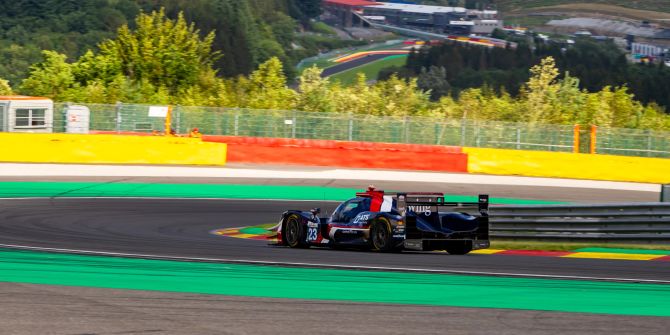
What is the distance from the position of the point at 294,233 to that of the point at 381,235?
1860 millimetres

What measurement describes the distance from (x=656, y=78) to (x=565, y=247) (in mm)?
127245

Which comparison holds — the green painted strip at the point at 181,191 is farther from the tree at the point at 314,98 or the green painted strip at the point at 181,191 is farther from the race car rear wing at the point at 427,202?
the tree at the point at 314,98


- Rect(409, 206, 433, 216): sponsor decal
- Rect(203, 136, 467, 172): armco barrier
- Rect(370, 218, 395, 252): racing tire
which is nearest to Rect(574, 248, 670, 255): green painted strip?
Rect(409, 206, 433, 216): sponsor decal

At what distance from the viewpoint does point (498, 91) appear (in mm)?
145000

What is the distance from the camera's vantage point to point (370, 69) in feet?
A: 535

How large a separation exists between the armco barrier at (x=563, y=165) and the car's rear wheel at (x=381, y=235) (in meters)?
21.0

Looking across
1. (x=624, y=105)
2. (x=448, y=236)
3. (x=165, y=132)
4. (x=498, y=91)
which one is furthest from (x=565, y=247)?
(x=498, y=91)

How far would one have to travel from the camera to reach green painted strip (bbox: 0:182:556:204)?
2972 cm

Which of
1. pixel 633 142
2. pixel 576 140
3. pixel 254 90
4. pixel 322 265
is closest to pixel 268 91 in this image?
pixel 254 90

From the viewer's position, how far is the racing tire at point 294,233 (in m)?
18.7

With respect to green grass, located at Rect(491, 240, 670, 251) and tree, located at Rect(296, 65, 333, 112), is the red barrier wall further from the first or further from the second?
tree, located at Rect(296, 65, 333, 112)

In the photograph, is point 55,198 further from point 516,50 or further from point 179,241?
point 516,50

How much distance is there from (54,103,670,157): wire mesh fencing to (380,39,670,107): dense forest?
103 m

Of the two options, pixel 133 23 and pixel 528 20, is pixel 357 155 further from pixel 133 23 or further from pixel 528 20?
pixel 133 23
